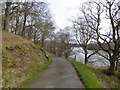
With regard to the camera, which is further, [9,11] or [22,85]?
[9,11]

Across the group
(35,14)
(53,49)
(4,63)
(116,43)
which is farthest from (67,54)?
(4,63)

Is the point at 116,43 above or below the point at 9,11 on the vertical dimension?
below

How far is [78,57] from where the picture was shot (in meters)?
71.8

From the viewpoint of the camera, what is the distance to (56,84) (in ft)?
47.9

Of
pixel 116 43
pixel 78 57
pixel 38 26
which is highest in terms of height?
pixel 38 26

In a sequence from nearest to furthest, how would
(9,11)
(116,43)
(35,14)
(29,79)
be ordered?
1. (29,79)
2. (116,43)
3. (9,11)
4. (35,14)

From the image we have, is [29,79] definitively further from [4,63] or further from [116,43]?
[116,43]

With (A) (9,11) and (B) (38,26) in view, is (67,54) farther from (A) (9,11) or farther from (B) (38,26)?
(A) (9,11)

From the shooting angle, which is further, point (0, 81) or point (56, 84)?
point (56, 84)

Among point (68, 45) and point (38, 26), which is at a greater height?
point (38, 26)

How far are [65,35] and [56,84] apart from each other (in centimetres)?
4887

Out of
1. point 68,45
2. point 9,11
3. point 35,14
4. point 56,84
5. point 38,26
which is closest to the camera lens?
point 56,84

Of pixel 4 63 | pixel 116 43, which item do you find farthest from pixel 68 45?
pixel 4 63

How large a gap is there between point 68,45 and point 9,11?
101 feet
